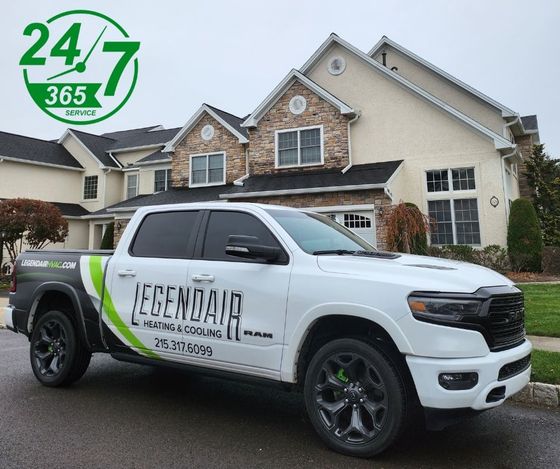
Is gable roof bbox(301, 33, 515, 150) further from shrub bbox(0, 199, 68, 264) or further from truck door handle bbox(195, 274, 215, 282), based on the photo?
truck door handle bbox(195, 274, 215, 282)

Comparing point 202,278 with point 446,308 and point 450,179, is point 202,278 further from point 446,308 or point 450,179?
point 450,179

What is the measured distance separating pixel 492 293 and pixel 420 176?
A: 15.1 m

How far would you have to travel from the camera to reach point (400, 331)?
3121mm

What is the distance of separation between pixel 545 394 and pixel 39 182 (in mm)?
28823

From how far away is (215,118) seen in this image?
71.8ft

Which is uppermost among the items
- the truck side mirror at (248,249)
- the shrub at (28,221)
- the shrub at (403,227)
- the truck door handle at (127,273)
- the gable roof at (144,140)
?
the gable roof at (144,140)

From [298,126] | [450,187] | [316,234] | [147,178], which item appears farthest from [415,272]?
[147,178]

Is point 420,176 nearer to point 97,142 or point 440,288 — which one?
point 440,288

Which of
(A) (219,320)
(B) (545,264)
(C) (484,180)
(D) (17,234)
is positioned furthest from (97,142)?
(A) (219,320)

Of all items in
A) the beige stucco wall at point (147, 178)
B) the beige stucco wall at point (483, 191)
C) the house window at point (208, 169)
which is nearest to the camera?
the beige stucco wall at point (483, 191)

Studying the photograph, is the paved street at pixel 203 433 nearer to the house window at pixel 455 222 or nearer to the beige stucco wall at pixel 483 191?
the beige stucco wall at pixel 483 191

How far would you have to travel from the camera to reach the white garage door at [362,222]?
51.4 ft

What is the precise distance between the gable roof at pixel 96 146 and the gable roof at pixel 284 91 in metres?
12.6

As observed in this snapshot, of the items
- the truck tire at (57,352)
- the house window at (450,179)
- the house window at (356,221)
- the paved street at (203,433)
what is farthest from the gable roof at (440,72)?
the truck tire at (57,352)
